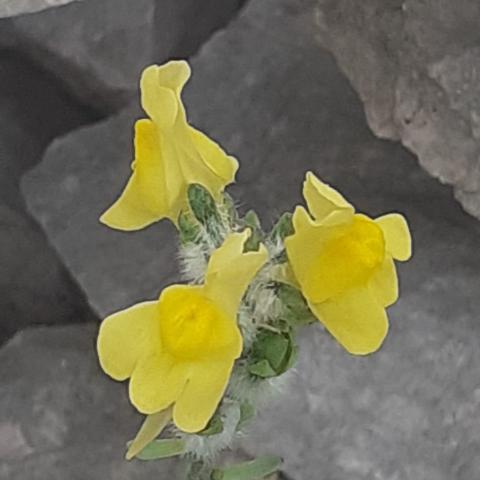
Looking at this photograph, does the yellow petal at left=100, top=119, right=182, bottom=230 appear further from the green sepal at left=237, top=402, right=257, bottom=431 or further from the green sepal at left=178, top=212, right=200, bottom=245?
the green sepal at left=237, top=402, right=257, bottom=431

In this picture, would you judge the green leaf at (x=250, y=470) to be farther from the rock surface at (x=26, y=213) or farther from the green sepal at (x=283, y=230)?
the rock surface at (x=26, y=213)

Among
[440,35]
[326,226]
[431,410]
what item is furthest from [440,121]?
[326,226]

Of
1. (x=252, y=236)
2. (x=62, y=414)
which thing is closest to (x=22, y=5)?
(x=62, y=414)

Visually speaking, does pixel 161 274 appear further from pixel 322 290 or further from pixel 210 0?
pixel 322 290

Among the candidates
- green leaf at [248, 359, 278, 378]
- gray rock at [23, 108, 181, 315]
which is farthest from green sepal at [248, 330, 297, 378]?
gray rock at [23, 108, 181, 315]

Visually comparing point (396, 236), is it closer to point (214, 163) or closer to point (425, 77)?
point (214, 163)

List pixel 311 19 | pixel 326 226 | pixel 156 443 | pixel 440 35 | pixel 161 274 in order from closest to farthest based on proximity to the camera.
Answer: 1. pixel 326 226
2. pixel 156 443
3. pixel 440 35
4. pixel 161 274
5. pixel 311 19
